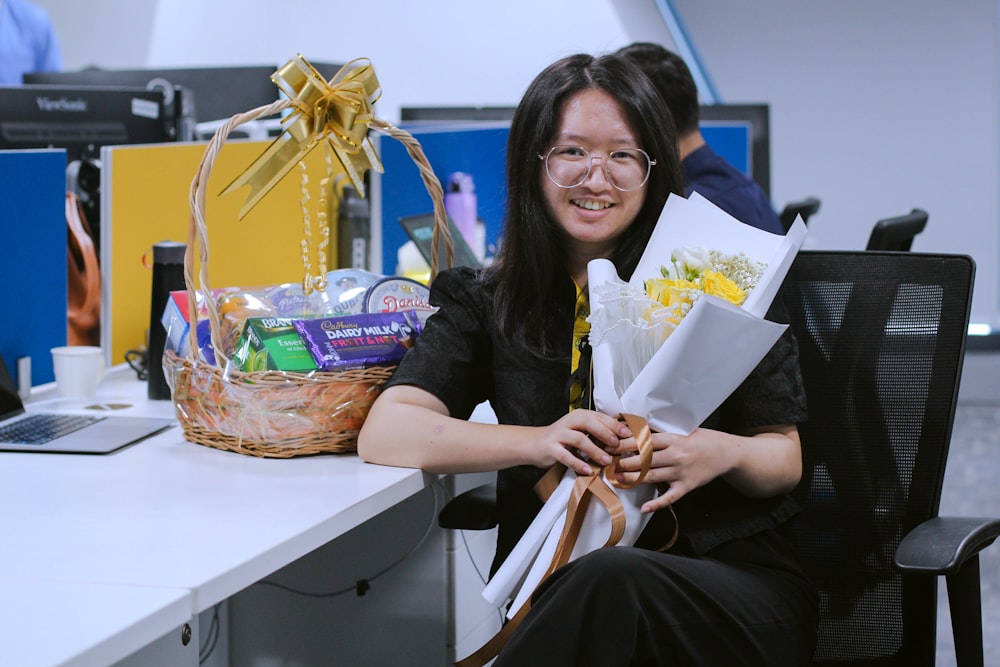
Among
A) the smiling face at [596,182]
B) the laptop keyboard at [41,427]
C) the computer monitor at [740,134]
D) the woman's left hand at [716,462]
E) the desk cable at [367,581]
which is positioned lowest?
the desk cable at [367,581]

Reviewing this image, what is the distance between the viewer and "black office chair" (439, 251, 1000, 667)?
1564mm

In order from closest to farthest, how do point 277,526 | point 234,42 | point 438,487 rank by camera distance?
point 277,526 < point 438,487 < point 234,42

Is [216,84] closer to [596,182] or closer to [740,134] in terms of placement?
[740,134]

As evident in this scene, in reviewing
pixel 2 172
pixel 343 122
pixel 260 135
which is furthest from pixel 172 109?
Result: pixel 343 122

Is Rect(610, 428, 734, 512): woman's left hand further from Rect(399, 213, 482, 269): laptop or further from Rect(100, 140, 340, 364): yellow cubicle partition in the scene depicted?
Rect(399, 213, 482, 269): laptop

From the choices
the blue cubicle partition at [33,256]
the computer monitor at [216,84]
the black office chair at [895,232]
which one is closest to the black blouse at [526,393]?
the blue cubicle partition at [33,256]

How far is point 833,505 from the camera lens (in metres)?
1.62

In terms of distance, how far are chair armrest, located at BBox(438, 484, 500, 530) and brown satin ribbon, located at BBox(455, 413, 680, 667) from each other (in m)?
0.20

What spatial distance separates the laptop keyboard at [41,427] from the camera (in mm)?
1670

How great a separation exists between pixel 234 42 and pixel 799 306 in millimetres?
4747

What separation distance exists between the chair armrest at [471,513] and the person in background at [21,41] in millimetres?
3342

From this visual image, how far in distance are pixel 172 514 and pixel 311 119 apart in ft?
2.18

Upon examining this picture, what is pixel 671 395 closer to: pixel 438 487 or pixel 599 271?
pixel 599 271

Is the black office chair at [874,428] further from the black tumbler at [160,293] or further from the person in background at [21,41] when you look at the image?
the person in background at [21,41]
